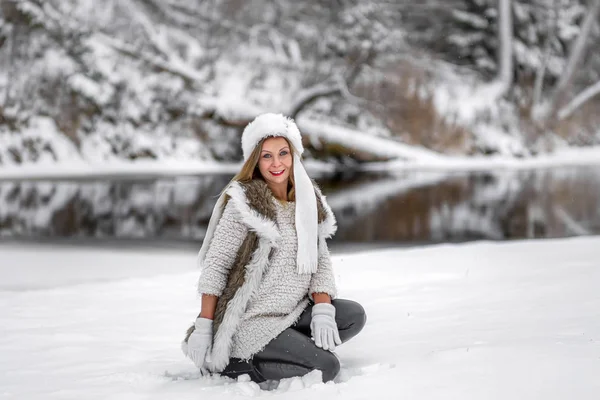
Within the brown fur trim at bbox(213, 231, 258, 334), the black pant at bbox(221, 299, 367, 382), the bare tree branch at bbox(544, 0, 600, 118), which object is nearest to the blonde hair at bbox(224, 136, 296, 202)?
the brown fur trim at bbox(213, 231, 258, 334)

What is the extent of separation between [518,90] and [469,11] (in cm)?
414

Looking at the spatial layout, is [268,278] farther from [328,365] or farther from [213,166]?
[213,166]

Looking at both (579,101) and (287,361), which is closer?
(287,361)

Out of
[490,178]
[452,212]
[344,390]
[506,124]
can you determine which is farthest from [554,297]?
[506,124]

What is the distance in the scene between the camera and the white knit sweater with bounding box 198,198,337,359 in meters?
2.76

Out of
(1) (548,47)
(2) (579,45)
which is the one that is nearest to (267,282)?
(1) (548,47)

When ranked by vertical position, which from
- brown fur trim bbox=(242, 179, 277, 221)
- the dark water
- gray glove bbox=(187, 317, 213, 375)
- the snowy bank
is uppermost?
brown fur trim bbox=(242, 179, 277, 221)

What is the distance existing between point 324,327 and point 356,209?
29.6 ft

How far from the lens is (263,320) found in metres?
2.84

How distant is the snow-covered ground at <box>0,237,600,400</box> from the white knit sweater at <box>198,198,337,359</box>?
19 centimetres

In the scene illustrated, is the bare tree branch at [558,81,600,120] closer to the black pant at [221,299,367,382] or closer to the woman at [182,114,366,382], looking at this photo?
the woman at [182,114,366,382]

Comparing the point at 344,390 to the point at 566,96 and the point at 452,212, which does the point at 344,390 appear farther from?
the point at 566,96

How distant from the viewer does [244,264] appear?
2.78 meters

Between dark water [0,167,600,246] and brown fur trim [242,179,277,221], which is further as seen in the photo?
dark water [0,167,600,246]
